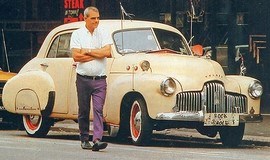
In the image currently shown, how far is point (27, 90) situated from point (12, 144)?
7.56ft

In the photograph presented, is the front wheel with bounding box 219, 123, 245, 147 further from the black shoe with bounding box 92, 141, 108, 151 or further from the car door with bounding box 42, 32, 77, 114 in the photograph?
the black shoe with bounding box 92, 141, 108, 151

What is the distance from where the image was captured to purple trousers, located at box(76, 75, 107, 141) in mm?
14258

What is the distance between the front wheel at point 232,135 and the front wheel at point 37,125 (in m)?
2.97

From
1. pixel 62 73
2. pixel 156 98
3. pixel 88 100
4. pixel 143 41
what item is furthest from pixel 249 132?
pixel 88 100

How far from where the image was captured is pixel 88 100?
14.5 m

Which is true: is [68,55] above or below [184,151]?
above

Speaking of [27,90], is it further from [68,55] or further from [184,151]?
[184,151]

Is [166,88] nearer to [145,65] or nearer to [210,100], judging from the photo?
[145,65]

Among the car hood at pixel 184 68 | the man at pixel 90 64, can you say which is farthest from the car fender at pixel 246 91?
the man at pixel 90 64

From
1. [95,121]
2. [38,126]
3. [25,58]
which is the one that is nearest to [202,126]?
[95,121]

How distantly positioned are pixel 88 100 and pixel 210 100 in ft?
6.43

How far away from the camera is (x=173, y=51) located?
661 inches

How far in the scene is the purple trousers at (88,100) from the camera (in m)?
14.3

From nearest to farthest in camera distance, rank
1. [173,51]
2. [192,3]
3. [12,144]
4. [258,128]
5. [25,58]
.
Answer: [12,144], [173,51], [258,128], [192,3], [25,58]
